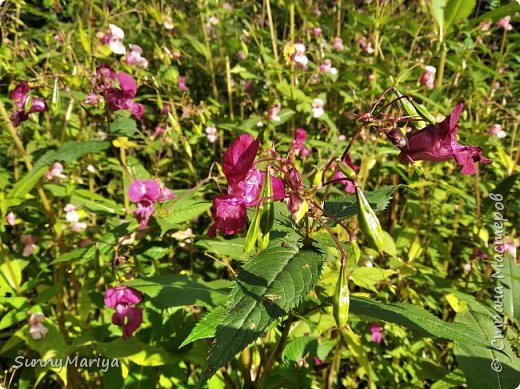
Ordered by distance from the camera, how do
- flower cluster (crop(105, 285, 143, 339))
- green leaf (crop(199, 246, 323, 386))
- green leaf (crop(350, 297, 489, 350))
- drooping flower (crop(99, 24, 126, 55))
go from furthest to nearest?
drooping flower (crop(99, 24, 126, 55)) < flower cluster (crop(105, 285, 143, 339)) < green leaf (crop(350, 297, 489, 350)) < green leaf (crop(199, 246, 323, 386))

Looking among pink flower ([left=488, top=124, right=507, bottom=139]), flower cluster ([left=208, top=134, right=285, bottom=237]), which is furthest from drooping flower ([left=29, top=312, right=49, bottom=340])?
pink flower ([left=488, top=124, right=507, bottom=139])

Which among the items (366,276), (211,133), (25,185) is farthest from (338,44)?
(25,185)

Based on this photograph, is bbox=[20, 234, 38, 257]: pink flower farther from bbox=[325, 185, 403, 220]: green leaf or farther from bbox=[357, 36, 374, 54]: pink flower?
bbox=[357, 36, 374, 54]: pink flower

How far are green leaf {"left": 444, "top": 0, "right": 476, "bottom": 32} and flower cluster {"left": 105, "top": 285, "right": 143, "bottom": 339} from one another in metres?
1.31

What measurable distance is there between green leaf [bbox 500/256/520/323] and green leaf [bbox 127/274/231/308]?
0.81m

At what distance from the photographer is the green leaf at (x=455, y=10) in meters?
1.35

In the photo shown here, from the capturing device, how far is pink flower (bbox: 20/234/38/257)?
1.55 meters

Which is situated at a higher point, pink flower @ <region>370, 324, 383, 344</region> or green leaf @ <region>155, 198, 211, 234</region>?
green leaf @ <region>155, 198, 211, 234</region>

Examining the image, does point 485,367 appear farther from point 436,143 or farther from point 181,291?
point 181,291

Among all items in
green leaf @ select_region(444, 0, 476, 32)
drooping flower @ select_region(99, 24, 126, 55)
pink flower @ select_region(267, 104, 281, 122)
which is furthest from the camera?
pink flower @ select_region(267, 104, 281, 122)

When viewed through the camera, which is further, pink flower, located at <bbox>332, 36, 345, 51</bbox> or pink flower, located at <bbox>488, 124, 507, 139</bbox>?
pink flower, located at <bbox>332, 36, 345, 51</bbox>

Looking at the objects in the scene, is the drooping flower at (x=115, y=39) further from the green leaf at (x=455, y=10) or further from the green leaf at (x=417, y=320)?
the green leaf at (x=417, y=320)

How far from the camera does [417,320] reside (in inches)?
28.0

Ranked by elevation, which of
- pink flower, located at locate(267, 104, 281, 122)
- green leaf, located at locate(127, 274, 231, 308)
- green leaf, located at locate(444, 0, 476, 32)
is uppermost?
green leaf, located at locate(444, 0, 476, 32)
